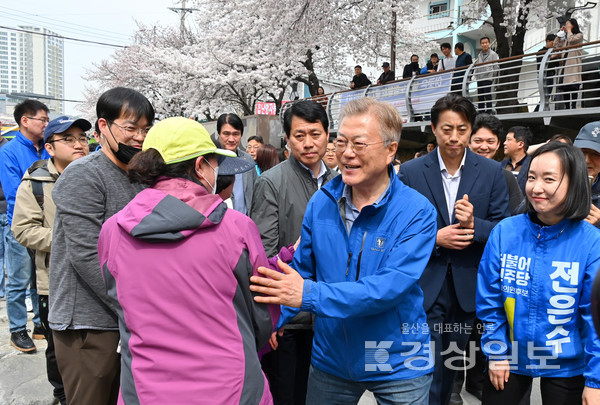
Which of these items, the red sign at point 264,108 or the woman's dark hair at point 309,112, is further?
the red sign at point 264,108

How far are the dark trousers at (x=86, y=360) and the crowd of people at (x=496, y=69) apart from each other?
8.68 meters

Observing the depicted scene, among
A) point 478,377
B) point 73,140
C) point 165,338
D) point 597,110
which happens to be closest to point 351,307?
point 165,338

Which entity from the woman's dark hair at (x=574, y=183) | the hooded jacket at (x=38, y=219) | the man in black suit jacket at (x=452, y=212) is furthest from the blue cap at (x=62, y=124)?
the woman's dark hair at (x=574, y=183)

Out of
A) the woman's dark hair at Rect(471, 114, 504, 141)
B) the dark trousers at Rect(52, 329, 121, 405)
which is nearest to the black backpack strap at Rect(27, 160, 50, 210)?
the dark trousers at Rect(52, 329, 121, 405)

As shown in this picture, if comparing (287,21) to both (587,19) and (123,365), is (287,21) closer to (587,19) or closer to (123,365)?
(587,19)

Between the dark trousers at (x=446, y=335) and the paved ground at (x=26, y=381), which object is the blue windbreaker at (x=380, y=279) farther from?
the paved ground at (x=26, y=381)

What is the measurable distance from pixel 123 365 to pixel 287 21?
1523 centimetres

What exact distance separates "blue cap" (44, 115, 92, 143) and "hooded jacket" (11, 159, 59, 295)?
312mm

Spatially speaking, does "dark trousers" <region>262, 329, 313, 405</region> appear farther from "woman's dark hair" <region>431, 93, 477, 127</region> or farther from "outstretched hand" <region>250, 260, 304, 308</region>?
"woman's dark hair" <region>431, 93, 477, 127</region>

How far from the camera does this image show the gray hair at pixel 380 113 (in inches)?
78.1

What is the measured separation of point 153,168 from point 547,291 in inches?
72.4

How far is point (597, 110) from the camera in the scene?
882 centimetres

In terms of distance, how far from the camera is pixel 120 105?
225 centimetres

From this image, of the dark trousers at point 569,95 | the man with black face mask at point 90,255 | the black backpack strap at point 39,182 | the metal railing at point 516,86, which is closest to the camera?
the man with black face mask at point 90,255
